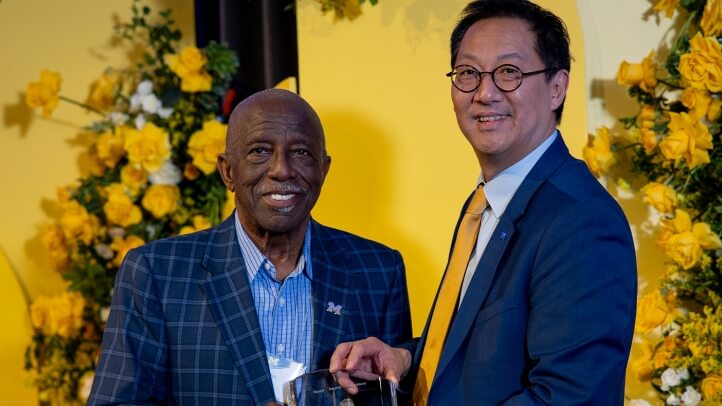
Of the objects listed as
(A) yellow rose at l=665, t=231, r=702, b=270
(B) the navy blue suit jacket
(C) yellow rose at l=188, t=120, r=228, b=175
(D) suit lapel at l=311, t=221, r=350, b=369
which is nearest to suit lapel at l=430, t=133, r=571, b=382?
(B) the navy blue suit jacket

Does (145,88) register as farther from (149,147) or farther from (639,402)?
(639,402)

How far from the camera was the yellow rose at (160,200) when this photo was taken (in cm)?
357

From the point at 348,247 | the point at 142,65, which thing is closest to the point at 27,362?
the point at 142,65

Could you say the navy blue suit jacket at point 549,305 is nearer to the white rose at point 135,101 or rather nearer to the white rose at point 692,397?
the white rose at point 692,397

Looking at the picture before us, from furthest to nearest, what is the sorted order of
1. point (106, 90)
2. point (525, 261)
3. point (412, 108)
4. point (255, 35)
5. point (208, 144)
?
point (255, 35) → point (106, 90) → point (208, 144) → point (412, 108) → point (525, 261)

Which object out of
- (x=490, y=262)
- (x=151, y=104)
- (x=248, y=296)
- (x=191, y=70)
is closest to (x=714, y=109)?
(x=490, y=262)

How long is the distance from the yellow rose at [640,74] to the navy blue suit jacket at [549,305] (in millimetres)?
693

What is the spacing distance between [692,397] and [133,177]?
73.4 inches

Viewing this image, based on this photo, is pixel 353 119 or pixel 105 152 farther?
pixel 105 152

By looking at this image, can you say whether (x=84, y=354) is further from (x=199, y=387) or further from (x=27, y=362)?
(x=199, y=387)

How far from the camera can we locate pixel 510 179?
200cm

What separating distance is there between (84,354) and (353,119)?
4.36 ft

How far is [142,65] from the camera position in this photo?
147 inches

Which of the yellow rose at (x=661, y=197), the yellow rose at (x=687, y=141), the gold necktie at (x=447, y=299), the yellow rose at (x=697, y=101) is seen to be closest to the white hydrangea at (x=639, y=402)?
the yellow rose at (x=661, y=197)
